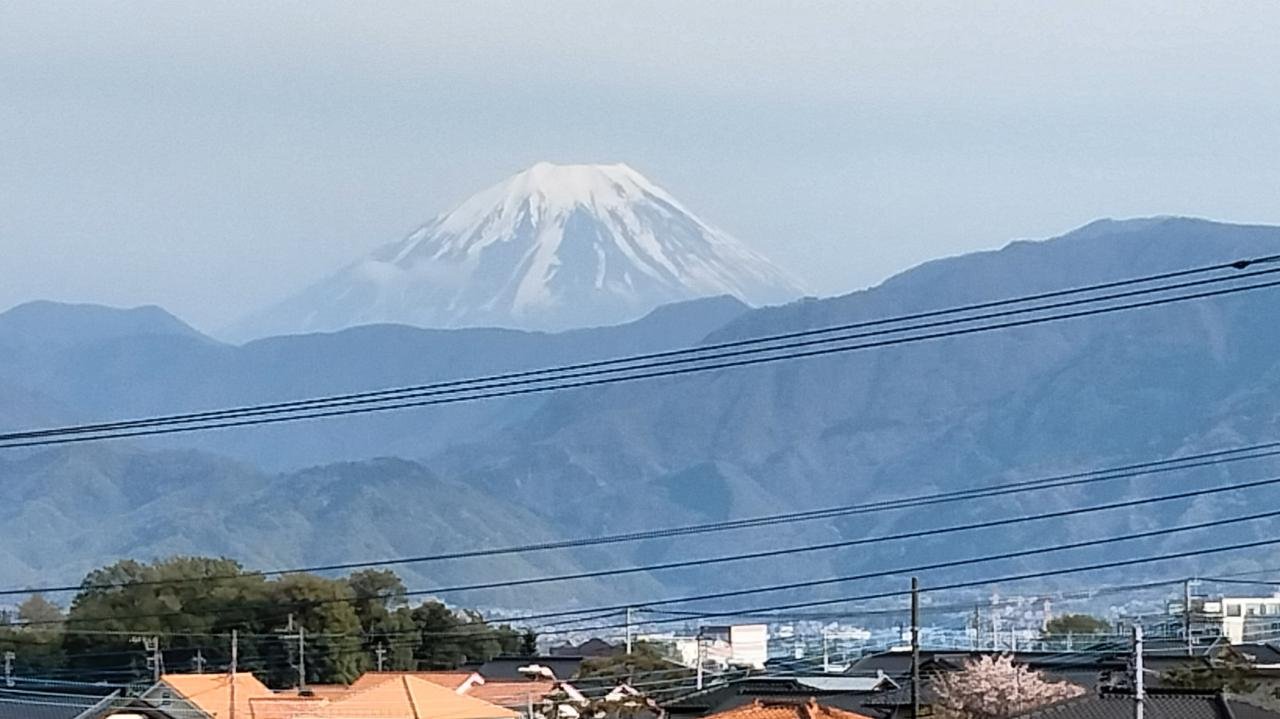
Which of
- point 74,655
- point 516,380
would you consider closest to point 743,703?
point 516,380

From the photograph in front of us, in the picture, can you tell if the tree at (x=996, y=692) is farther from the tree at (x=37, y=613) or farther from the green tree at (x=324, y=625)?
the tree at (x=37, y=613)

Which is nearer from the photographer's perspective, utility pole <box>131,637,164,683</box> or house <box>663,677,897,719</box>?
house <box>663,677,897,719</box>

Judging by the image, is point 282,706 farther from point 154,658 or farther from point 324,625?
point 324,625

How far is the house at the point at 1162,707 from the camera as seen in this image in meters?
40.2

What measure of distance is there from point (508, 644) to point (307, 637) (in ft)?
50.4

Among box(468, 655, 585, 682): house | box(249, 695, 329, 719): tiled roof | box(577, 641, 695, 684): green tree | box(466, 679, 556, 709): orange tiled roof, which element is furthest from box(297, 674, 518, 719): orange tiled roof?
box(577, 641, 695, 684): green tree

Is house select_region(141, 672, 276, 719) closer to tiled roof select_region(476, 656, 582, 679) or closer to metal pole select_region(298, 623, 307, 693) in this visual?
metal pole select_region(298, 623, 307, 693)

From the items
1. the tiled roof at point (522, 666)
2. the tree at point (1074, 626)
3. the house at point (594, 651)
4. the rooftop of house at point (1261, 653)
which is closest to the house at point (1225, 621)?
the tree at point (1074, 626)

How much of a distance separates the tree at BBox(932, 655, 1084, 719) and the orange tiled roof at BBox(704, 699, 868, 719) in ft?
8.92

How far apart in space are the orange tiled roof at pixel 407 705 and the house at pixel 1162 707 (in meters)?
16.0

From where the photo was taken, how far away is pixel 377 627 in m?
95.2

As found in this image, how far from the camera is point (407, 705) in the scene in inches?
2153

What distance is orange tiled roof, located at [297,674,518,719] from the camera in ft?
176

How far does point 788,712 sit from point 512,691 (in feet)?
72.5
